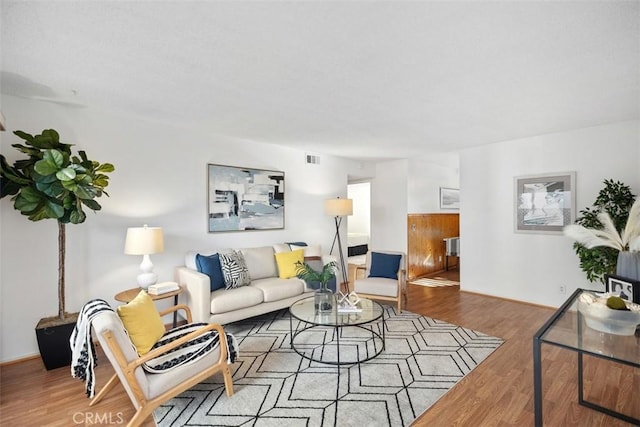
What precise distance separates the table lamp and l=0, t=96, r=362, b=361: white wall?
0.38 meters

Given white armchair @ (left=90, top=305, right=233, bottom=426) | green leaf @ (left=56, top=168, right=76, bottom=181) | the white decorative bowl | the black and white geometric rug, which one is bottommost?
the black and white geometric rug

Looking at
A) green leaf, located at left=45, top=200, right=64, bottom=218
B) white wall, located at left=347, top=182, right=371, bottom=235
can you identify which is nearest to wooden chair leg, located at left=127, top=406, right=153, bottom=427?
green leaf, located at left=45, top=200, right=64, bottom=218

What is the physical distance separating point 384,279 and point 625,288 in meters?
2.52

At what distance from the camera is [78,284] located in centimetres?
311

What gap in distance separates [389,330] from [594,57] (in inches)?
119

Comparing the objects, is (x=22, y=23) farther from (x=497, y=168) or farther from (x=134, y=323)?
(x=497, y=168)

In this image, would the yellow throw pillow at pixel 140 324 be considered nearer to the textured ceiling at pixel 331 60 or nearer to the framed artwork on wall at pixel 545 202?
the textured ceiling at pixel 331 60

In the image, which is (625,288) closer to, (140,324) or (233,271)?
(140,324)

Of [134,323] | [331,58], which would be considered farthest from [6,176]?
[331,58]

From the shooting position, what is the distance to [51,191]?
8.31 ft

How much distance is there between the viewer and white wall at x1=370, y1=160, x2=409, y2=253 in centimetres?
613

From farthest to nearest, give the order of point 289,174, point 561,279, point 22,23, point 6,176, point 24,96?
1. point 289,174
2. point 561,279
3. point 24,96
4. point 6,176
5. point 22,23

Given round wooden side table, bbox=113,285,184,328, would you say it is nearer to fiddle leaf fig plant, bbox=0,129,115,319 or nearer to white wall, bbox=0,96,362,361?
white wall, bbox=0,96,362,361

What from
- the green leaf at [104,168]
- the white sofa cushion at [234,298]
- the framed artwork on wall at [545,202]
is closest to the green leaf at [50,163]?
the green leaf at [104,168]
